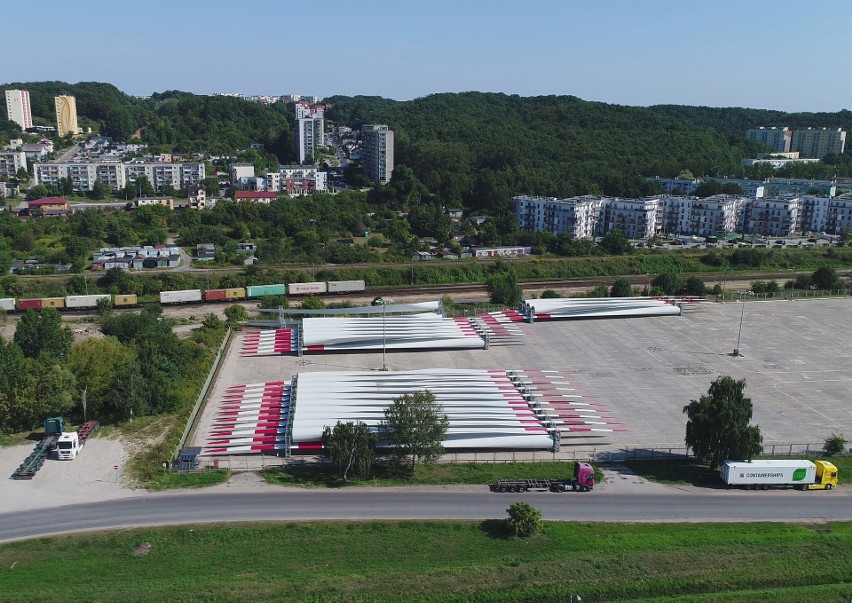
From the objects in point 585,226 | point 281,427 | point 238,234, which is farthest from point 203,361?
point 585,226

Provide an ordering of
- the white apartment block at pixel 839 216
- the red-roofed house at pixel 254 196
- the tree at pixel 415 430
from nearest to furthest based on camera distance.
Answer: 1. the tree at pixel 415 430
2. the white apartment block at pixel 839 216
3. the red-roofed house at pixel 254 196

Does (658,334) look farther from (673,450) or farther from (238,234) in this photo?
(238,234)

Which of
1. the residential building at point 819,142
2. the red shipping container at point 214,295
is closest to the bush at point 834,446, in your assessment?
the red shipping container at point 214,295

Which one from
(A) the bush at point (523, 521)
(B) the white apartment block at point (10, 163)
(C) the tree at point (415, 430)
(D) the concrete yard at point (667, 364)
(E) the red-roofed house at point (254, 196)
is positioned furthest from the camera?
(B) the white apartment block at point (10, 163)

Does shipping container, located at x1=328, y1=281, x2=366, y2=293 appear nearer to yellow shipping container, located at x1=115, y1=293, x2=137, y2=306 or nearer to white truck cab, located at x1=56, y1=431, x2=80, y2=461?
yellow shipping container, located at x1=115, y1=293, x2=137, y2=306

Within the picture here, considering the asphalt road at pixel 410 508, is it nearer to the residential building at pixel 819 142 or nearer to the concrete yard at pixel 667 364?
the concrete yard at pixel 667 364

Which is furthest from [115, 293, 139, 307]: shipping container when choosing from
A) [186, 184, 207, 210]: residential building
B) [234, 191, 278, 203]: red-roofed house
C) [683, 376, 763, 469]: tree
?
[683, 376, 763, 469]: tree

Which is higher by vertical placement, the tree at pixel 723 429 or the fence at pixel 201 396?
the tree at pixel 723 429
